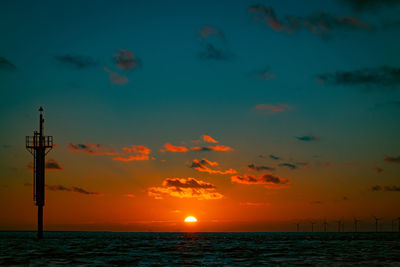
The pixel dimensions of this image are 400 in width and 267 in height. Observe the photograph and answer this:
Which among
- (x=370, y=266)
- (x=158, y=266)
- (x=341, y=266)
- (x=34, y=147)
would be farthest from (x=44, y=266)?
(x=34, y=147)

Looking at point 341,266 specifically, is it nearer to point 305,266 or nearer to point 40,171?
point 305,266

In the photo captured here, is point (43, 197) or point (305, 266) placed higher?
point (43, 197)

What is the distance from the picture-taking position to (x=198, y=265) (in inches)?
2340

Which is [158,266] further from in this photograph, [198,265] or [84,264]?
[84,264]

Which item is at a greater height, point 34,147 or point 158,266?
point 34,147

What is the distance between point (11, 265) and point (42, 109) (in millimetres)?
51563

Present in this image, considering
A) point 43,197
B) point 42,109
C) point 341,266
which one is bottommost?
point 341,266

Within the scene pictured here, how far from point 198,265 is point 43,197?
52490 mm

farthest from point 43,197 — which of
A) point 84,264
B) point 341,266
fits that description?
point 341,266

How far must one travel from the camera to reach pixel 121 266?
5775cm

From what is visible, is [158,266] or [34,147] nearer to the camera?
[158,266]

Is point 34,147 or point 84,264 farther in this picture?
point 34,147

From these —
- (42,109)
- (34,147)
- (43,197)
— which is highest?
(42,109)

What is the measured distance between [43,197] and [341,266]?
66.5 metres
